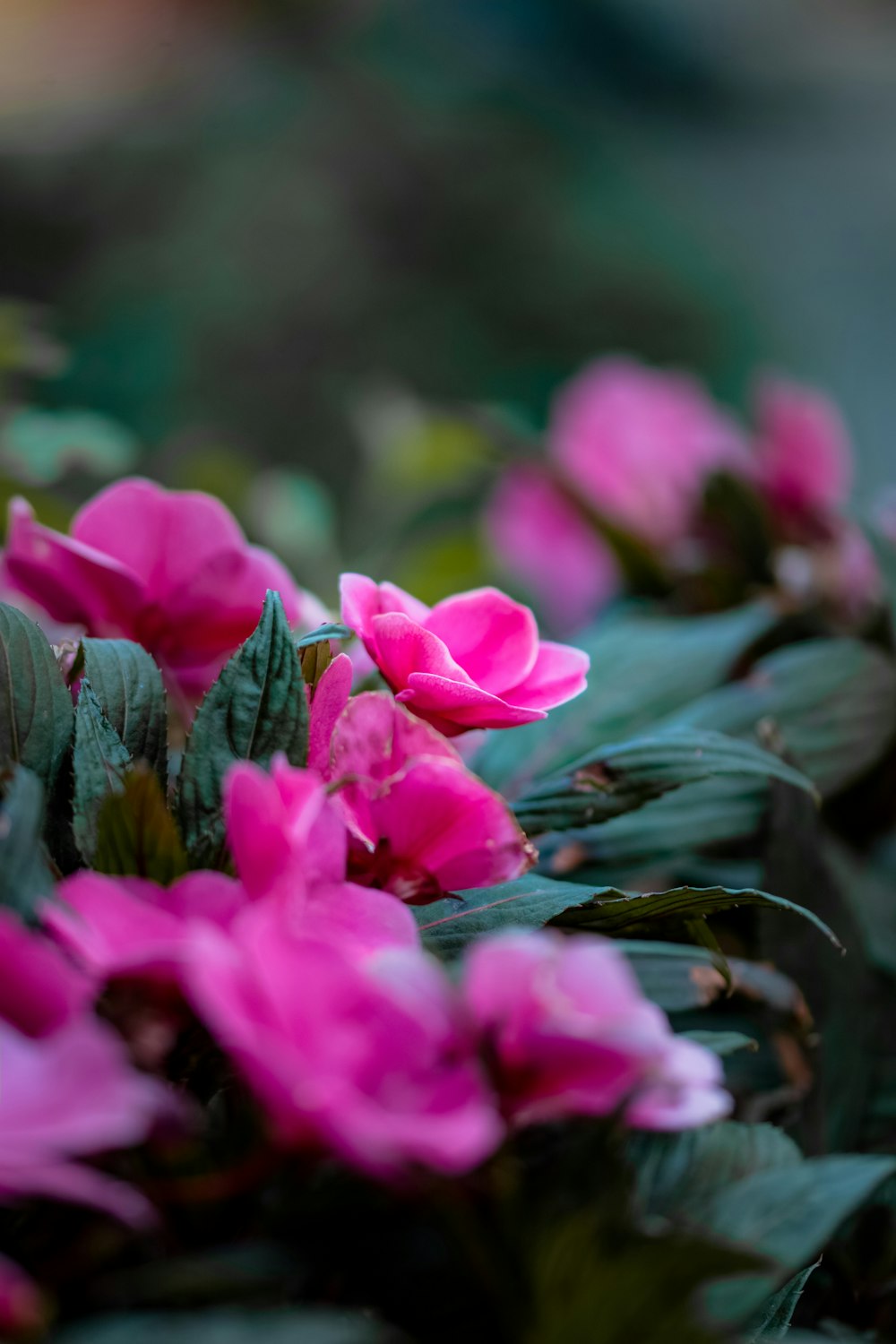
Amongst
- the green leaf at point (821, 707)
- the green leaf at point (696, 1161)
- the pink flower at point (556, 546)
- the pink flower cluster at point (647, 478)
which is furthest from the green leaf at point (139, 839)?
the pink flower at point (556, 546)

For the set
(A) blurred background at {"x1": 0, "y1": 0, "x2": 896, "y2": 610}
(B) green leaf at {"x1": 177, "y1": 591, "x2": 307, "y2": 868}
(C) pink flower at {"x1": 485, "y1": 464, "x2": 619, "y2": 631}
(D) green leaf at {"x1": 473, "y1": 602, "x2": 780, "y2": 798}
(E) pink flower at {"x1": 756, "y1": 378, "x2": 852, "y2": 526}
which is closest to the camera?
(B) green leaf at {"x1": 177, "y1": 591, "x2": 307, "y2": 868}

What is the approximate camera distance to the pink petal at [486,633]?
0.94 feet

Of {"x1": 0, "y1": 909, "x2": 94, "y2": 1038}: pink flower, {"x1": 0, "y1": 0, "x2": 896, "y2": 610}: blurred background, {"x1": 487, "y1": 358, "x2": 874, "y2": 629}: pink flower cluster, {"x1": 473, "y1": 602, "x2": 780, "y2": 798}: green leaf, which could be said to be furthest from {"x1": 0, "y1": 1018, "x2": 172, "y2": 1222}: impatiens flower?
{"x1": 0, "y1": 0, "x2": 896, "y2": 610}: blurred background

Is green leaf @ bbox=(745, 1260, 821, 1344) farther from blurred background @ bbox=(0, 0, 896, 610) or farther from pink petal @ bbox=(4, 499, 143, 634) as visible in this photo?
blurred background @ bbox=(0, 0, 896, 610)

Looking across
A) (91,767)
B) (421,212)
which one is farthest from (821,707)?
(421,212)

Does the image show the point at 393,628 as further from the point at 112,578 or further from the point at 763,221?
the point at 763,221

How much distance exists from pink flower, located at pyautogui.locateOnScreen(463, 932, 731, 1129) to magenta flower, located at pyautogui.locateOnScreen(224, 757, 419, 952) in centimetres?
4

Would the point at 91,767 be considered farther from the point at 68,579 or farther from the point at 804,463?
the point at 804,463

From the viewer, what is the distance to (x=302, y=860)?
8.5 inches

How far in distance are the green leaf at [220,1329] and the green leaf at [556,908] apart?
10 centimetres

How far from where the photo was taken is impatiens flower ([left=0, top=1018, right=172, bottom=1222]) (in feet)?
0.54

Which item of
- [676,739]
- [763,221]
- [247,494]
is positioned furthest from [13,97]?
[763,221]

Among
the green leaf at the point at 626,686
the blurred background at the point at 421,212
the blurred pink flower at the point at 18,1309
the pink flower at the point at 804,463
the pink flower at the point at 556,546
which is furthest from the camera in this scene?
the blurred background at the point at 421,212

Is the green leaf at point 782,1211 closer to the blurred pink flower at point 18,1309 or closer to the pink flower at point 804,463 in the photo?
the blurred pink flower at point 18,1309
